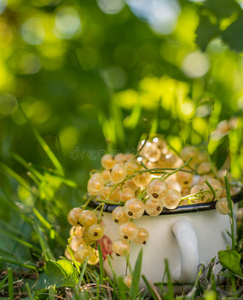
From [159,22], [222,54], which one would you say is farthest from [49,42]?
[222,54]

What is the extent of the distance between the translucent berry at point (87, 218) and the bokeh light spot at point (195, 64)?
880 millimetres

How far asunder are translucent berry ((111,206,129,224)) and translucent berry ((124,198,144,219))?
0.01 meters

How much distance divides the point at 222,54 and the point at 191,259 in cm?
90

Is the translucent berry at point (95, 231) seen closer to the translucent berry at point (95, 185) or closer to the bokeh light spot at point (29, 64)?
the translucent berry at point (95, 185)

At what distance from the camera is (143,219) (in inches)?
17.6

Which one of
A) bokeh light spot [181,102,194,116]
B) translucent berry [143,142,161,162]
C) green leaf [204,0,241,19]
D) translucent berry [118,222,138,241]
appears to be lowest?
translucent berry [118,222,138,241]

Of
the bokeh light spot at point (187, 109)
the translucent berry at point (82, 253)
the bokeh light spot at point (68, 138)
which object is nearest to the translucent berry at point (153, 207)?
the translucent berry at point (82, 253)

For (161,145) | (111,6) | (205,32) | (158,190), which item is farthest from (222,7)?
(111,6)

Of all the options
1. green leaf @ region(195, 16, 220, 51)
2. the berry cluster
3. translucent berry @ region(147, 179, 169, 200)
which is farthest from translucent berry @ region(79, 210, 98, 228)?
green leaf @ region(195, 16, 220, 51)

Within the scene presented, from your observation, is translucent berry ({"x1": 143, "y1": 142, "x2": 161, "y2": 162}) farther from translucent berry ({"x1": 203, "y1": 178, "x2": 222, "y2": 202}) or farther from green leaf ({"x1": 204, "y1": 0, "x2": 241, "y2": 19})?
green leaf ({"x1": 204, "y1": 0, "x2": 241, "y2": 19})

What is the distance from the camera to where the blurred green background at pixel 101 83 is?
830mm

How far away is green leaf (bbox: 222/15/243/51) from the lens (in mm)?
572

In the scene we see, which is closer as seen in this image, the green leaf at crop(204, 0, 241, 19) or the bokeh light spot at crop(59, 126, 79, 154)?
the green leaf at crop(204, 0, 241, 19)

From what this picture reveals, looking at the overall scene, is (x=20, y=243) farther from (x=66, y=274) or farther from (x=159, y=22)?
(x=159, y=22)
